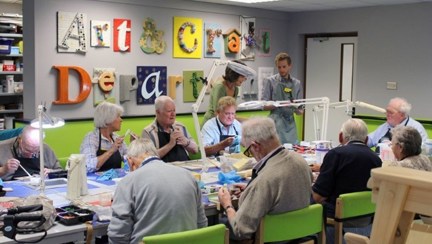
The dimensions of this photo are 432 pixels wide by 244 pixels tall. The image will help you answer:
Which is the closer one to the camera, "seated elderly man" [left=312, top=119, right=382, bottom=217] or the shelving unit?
"seated elderly man" [left=312, top=119, right=382, bottom=217]

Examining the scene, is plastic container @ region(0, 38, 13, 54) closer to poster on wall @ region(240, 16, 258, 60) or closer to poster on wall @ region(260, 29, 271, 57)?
poster on wall @ region(240, 16, 258, 60)

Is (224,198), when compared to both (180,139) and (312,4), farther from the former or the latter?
(312,4)

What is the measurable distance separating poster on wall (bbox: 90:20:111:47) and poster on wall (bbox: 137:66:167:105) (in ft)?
1.83

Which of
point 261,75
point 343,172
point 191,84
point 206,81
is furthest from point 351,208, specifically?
point 261,75

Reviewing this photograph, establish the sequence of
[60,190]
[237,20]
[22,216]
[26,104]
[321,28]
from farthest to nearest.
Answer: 1. [321,28]
2. [237,20]
3. [26,104]
4. [60,190]
5. [22,216]

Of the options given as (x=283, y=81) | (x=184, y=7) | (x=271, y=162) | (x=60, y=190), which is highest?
(x=184, y=7)

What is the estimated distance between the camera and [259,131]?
304 cm

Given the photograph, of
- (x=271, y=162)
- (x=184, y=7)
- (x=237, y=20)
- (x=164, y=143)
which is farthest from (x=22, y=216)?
(x=237, y=20)

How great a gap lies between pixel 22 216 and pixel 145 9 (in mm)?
4527

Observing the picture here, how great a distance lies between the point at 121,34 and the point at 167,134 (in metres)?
2.28

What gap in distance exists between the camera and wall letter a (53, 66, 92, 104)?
19.3 ft

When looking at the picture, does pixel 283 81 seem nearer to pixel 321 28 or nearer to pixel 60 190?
pixel 321 28

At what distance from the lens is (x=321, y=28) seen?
824 centimetres

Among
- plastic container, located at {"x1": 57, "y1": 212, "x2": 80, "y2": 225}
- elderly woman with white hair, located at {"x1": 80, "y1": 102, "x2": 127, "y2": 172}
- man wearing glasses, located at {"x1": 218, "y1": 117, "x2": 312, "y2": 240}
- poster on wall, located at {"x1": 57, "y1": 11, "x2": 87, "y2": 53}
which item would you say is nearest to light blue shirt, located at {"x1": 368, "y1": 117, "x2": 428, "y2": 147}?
elderly woman with white hair, located at {"x1": 80, "y1": 102, "x2": 127, "y2": 172}
